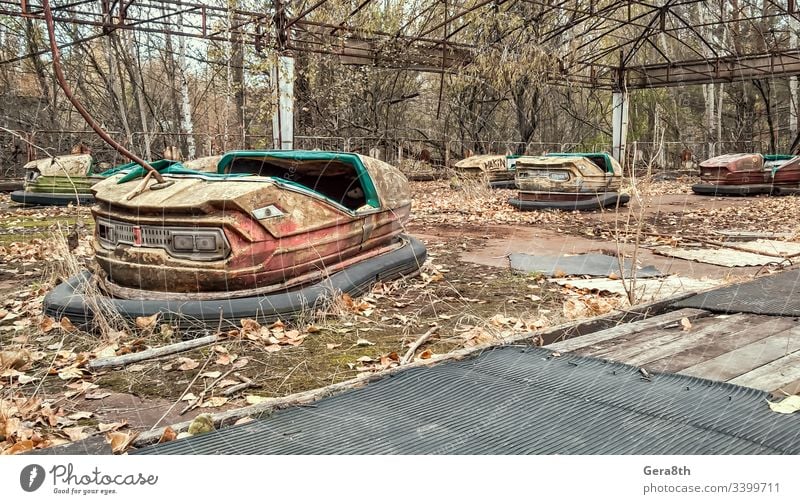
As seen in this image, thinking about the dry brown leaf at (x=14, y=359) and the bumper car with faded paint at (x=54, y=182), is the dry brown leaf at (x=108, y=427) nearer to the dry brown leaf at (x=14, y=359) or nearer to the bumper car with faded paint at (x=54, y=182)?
the dry brown leaf at (x=14, y=359)

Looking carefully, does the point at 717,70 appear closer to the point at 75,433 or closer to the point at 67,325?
the point at 67,325

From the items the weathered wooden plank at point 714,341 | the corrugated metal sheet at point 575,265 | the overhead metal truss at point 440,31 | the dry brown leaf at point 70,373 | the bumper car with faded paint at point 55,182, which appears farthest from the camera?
the overhead metal truss at point 440,31

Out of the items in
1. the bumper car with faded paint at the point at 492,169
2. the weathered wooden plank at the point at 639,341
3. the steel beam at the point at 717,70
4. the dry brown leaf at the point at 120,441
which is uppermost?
the steel beam at the point at 717,70

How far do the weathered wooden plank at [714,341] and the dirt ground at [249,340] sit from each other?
0.63m

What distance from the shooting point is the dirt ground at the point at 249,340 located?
6.91ft

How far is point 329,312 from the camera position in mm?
3266

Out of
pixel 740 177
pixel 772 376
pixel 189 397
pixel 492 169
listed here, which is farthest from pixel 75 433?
pixel 740 177

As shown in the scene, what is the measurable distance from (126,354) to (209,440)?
54.5 inches

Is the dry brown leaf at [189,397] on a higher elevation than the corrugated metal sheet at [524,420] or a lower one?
lower

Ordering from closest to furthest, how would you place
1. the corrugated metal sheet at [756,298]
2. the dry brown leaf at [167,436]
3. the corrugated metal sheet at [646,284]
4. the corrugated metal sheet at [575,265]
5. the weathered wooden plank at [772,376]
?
Result: the dry brown leaf at [167,436] → the weathered wooden plank at [772,376] → the corrugated metal sheet at [756,298] → the corrugated metal sheet at [646,284] → the corrugated metal sheet at [575,265]

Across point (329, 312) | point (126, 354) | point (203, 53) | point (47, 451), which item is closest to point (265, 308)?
point (329, 312)

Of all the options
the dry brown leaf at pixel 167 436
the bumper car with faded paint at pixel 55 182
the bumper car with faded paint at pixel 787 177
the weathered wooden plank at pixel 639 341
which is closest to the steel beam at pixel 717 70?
the bumper car with faded paint at pixel 787 177

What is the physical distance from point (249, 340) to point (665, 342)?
1742 mm

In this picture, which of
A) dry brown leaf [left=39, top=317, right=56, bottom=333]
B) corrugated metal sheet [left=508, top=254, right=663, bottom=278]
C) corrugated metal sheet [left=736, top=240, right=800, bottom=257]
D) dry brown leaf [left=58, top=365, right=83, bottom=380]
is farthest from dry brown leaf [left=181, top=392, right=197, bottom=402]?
corrugated metal sheet [left=736, top=240, right=800, bottom=257]
